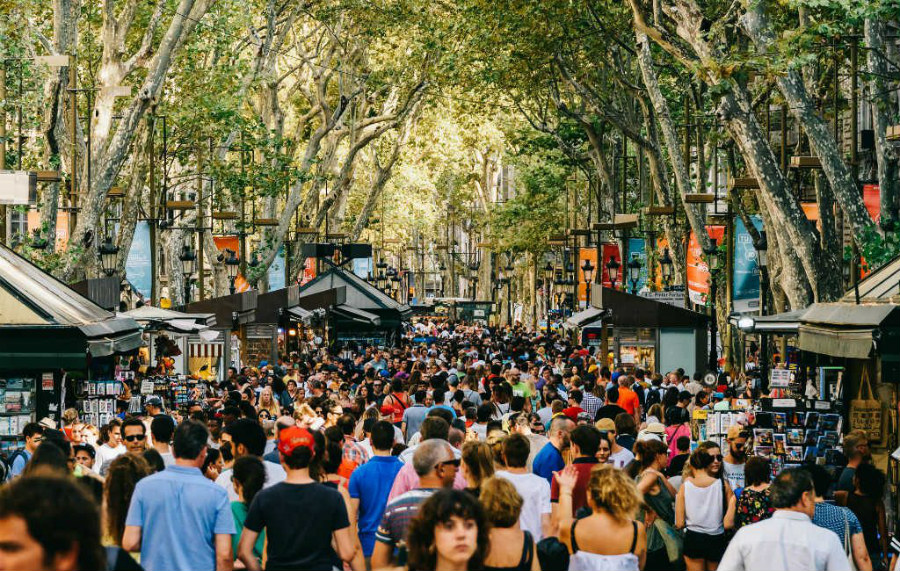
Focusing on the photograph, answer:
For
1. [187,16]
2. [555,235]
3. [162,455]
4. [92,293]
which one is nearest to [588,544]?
[162,455]

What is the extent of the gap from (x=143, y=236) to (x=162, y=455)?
2015 cm

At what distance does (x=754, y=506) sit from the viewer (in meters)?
9.71

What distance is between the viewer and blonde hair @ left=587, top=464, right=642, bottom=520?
7.27m

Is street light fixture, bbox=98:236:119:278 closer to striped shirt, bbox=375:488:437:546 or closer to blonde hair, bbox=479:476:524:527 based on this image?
striped shirt, bbox=375:488:437:546

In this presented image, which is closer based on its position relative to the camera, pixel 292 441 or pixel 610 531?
pixel 610 531

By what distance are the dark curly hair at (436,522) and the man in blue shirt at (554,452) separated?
17.3 feet

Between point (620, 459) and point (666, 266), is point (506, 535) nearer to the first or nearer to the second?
point (620, 459)

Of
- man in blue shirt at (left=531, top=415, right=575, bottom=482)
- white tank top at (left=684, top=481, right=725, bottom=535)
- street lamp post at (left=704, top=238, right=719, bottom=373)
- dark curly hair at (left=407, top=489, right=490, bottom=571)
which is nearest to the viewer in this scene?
dark curly hair at (left=407, top=489, right=490, bottom=571)

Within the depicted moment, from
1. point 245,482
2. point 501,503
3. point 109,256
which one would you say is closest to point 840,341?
point 245,482

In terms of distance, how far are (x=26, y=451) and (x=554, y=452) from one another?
4044 mm

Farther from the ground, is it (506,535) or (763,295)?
(763,295)

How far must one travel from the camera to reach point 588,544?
7277mm

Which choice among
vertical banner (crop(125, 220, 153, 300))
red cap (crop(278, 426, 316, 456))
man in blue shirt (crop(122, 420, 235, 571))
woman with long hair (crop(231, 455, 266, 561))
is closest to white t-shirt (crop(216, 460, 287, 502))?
woman with long hair (crop(231, 455, 266, 561))

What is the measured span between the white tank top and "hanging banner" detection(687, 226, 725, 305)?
731 inches
